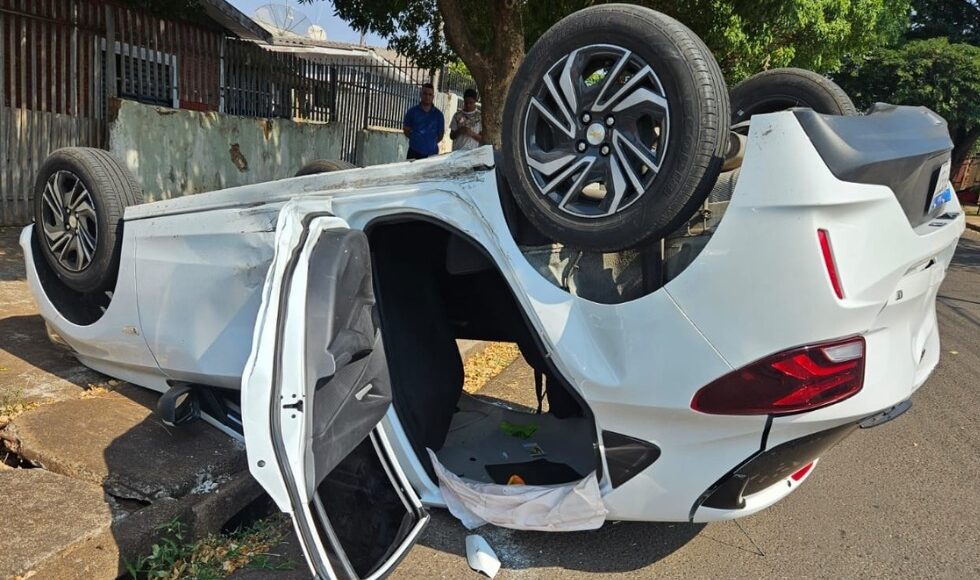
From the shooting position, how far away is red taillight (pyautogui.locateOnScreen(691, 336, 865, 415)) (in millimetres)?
2184

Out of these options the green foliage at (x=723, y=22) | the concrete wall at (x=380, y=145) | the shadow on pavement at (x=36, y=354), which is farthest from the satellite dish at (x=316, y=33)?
the shadow on pavement at (x=36, y=354)

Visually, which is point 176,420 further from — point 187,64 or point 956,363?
point 187,64

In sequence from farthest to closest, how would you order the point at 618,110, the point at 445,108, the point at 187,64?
the point at 445,108, the point at 187,64, the point at 618,110

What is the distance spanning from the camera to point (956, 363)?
6.18 metres

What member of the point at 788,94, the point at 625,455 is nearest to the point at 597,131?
the point at 625,455

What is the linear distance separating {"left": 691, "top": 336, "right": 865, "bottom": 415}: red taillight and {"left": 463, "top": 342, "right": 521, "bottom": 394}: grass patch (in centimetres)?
268

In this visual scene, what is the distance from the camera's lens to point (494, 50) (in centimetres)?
766

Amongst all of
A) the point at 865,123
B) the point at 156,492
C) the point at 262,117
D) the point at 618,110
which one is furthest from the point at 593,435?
the point at 262,117

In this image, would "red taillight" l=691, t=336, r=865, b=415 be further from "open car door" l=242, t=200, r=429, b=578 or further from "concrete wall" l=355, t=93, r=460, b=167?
"concrete wall" l=355, t=93, r=460, b=167

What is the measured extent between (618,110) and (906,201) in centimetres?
95

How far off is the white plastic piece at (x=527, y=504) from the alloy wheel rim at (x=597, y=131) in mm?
1034

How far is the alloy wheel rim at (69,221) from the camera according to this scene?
375 centimetres

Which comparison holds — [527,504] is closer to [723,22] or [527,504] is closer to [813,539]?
[813,539]

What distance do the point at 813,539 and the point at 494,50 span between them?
590cm
